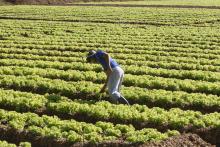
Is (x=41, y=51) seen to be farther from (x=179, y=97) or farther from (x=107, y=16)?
(x=107, y=16)

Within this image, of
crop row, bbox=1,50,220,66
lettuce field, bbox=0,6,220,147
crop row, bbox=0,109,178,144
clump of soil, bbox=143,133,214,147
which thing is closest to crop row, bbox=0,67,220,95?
lettuce field, bbox=0,6,220,147

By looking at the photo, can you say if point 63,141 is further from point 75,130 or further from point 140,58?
point 140,58

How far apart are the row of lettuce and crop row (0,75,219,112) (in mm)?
1004

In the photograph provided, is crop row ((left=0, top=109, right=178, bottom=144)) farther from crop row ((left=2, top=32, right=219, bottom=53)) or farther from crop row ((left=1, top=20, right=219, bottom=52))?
crop row ((left=1, top=20, right=219, bottom=52))

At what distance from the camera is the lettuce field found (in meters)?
12.3

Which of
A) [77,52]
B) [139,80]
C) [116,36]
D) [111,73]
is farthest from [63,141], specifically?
[116,36]

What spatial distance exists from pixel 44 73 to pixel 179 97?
20.2ft

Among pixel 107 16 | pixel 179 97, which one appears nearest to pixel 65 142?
pixel 179 97

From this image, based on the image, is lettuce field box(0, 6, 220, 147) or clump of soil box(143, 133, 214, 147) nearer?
clump of soil box(143, 133, 214, 147)

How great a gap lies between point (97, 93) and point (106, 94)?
0.34m

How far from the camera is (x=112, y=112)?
13.7 meters

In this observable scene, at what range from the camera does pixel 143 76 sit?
61.1 ft

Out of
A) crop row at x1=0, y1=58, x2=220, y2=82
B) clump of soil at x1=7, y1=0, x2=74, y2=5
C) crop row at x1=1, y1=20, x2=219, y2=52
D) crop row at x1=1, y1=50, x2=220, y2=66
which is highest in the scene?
crop row at x1=0, y1=58, x2=220, y2=82

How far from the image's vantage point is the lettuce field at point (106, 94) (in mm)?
12348
